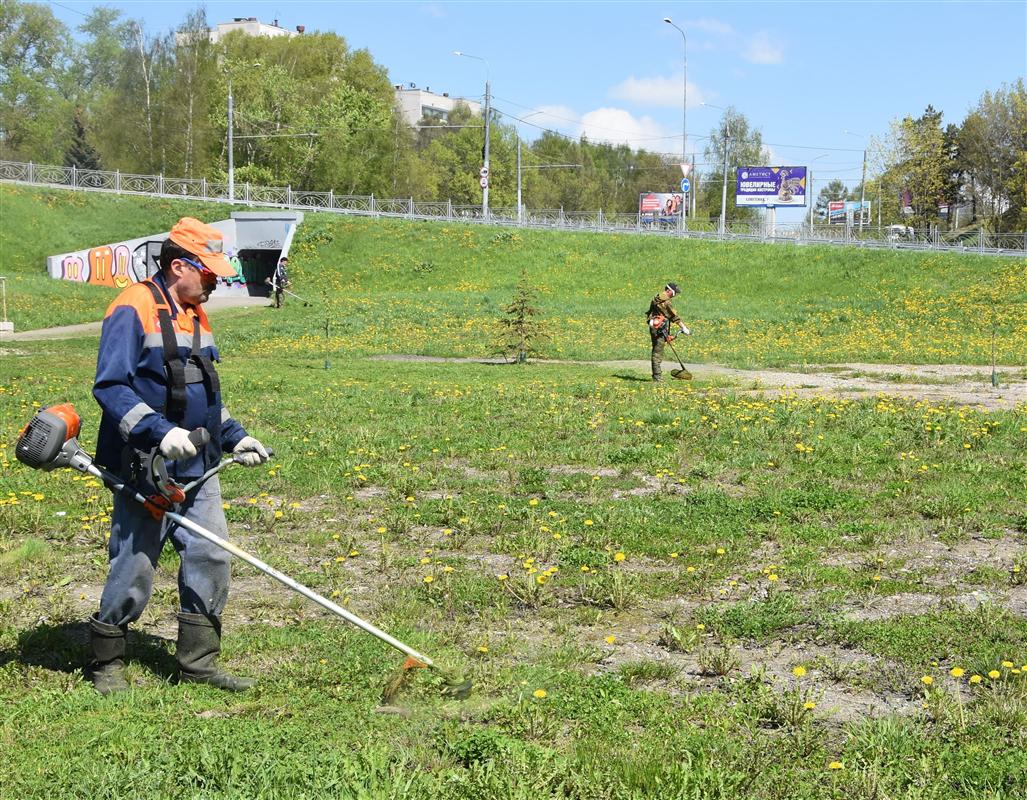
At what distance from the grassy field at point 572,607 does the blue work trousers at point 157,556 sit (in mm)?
369

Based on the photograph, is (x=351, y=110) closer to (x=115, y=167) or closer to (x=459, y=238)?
(x=115, y=167)

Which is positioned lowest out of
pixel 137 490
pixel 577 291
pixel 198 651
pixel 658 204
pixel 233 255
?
pixel 198 651

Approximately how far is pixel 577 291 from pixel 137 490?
120 feet

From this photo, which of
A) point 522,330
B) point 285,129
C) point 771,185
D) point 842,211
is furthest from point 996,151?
point 522,330

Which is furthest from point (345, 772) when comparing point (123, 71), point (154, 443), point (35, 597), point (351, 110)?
point (123, 71)

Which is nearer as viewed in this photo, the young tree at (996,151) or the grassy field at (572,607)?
the grassy field at (572,607)

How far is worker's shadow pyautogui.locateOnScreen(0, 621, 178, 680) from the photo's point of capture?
4855 mm

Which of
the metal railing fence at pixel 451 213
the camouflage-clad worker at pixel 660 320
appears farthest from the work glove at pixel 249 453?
the metal railing fence at pixel 451 213

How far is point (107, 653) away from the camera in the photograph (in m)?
4.57

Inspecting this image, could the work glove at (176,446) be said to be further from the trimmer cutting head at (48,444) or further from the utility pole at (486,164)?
the utility pole at (486,164)

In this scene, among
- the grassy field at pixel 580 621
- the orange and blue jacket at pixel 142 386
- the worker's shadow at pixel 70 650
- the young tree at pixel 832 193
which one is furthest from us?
the young tree at pixel 832 193

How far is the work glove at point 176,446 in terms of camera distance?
4.24 m

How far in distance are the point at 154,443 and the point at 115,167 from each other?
73495 mm

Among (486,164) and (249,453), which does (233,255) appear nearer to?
(486,164)
